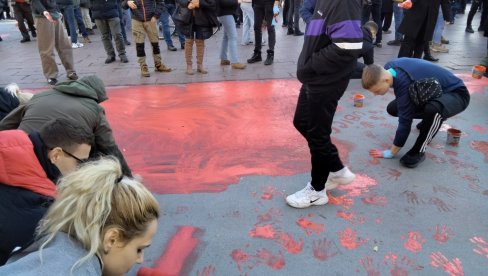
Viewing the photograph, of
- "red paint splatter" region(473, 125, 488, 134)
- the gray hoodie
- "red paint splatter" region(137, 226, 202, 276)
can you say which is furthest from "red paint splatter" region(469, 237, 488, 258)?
the gray hoodie

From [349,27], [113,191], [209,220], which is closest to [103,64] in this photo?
[209,220]

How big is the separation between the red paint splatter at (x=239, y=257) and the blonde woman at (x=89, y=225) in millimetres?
928

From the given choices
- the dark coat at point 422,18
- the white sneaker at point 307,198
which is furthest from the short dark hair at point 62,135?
the dark coat at point 422,18

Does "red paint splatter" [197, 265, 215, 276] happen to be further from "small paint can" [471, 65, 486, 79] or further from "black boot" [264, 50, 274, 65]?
"small paint can" [471, 65, 486, 79]

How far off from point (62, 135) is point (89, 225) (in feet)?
2.93

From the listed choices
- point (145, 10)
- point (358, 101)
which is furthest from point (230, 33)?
point (358, 101)

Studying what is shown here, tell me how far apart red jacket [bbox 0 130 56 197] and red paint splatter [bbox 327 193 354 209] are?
1.66 m

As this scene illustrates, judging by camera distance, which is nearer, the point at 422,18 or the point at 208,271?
the point at 208,271

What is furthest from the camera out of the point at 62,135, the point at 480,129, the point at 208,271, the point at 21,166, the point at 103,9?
the point at 103,9

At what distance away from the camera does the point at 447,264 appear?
1.94 m

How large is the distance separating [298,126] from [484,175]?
4.91 ft

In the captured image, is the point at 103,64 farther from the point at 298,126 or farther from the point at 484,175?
the point at 484,175

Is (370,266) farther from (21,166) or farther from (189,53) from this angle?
(189,53)

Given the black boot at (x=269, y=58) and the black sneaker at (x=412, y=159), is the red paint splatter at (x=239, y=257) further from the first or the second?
the black boot at (x=269, y=58)
